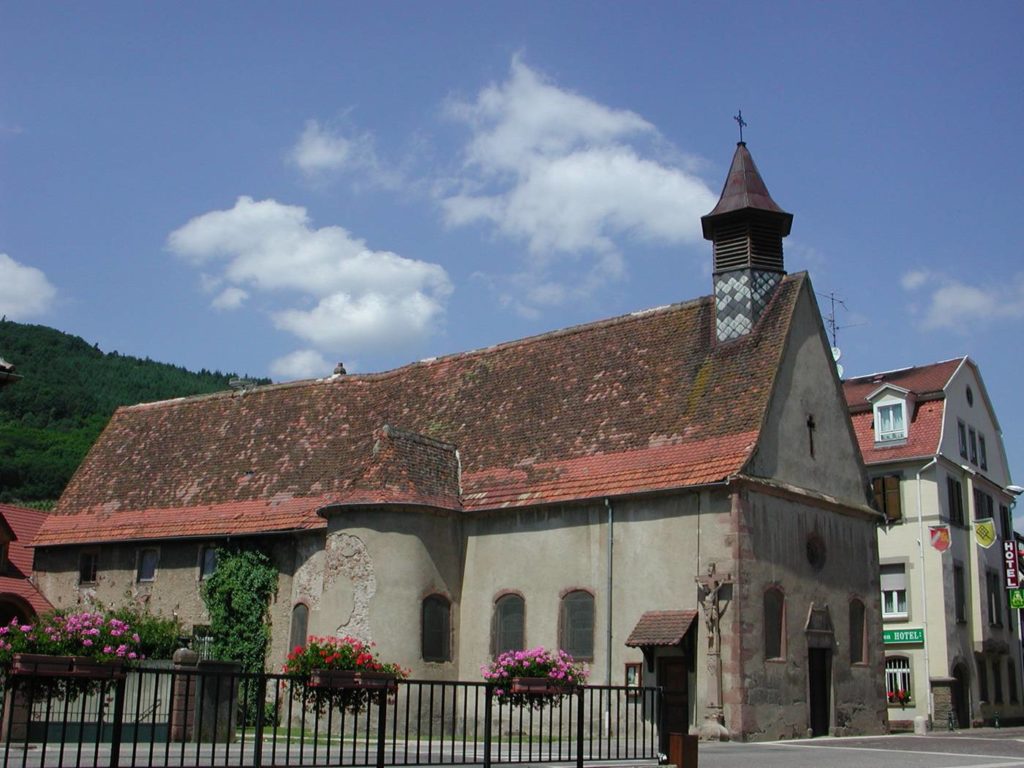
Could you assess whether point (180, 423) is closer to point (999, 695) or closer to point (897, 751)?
point (897, 751)

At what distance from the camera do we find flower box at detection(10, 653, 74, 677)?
40.2 ft

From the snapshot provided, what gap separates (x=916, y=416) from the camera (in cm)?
4369

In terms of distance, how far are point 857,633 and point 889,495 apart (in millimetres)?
13415

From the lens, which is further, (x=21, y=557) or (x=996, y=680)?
(x=996, y=680)

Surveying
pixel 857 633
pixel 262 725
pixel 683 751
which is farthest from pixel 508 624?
pixel 262 725

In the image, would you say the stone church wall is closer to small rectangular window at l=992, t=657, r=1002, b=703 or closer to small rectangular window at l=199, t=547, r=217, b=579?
small rectangular window at l=992, t=657, r=1002, b=703

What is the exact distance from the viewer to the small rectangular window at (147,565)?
119 ft

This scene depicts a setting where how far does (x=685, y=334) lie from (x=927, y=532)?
15260mm

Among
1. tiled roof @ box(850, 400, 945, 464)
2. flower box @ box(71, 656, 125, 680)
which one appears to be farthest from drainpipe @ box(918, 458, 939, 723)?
flower box @ box(71, 656, 125, 680)

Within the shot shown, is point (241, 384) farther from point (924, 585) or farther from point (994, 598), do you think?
point (994, 598)

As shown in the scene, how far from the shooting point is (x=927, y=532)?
41500 mm

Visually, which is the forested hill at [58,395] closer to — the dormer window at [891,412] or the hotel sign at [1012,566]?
the dormer window at [891,412]

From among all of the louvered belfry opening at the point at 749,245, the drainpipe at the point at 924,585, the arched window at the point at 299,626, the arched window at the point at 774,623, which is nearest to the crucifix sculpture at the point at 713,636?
the arched window at the point at 774,623

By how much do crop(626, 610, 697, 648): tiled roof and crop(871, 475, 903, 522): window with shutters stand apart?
18545mm
